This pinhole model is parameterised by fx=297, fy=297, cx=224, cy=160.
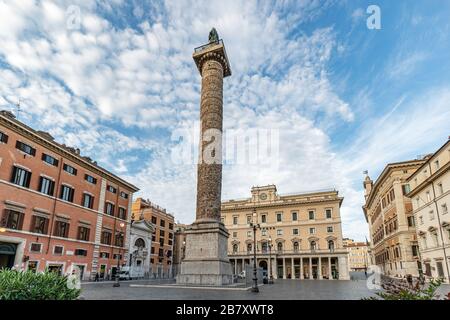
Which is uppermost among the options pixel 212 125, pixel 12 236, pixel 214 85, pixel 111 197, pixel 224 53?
pixel 224 53

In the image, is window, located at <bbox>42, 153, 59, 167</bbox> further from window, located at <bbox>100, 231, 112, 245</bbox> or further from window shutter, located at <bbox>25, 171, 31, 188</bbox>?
window, located at <bbox>100, 231, 112, 245</bbox>

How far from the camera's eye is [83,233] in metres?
29.3

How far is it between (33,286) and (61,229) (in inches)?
988

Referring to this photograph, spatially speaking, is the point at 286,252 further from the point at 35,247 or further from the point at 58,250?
the point at 35,247

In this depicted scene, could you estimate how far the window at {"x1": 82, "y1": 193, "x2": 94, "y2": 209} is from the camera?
30.1 m

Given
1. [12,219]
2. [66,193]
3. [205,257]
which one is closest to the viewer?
[205,257]

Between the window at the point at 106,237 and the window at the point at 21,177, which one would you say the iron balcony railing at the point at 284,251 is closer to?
the window at the point at 106,237

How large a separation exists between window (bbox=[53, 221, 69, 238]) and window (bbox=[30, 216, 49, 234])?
45.5 inches

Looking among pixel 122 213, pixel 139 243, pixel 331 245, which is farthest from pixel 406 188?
pixel 122 213

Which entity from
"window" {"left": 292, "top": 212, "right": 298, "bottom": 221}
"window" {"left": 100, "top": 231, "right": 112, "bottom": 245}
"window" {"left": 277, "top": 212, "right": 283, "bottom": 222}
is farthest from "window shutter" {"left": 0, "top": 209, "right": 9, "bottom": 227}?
"window" {"left": 292, "top": 212, "right": 298, "bottom": 221}

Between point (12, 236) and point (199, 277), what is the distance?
1420cm
